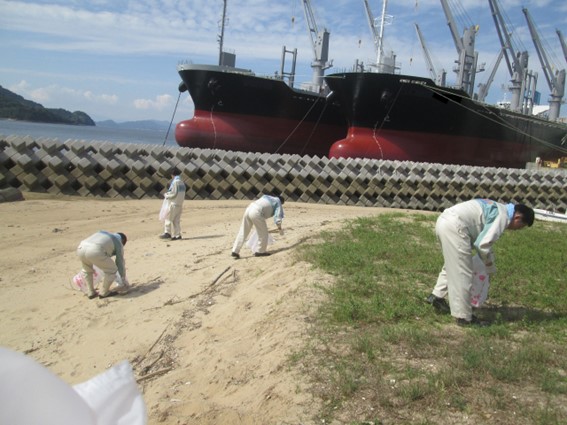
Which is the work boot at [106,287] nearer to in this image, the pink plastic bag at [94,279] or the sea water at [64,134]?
the pink plastic bag at [94,279]

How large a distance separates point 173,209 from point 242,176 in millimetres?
5325

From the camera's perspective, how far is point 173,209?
348 inches

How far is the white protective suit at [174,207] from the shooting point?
8789 millimetres

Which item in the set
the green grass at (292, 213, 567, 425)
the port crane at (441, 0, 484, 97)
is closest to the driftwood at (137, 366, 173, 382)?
the green grass at (292, 213, 567, 425)

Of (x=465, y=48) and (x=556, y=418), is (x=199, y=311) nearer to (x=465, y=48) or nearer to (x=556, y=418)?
(x=556, y=418)

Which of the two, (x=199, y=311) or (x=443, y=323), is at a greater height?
(x=443, y=323)

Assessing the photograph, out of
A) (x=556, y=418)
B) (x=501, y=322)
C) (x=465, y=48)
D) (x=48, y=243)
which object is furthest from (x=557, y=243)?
(x=465, y=48)

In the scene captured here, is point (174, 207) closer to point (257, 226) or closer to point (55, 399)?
point (257, 226)

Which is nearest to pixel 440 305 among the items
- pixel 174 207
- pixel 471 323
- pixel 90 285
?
pixel 471 323

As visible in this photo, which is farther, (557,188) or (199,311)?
(557,188)

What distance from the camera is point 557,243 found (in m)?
9.02

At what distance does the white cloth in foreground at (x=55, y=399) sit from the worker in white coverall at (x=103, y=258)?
505cm

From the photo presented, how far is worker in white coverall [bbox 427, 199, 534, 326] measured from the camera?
15.2ft

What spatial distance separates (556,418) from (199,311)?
3.72 meters
